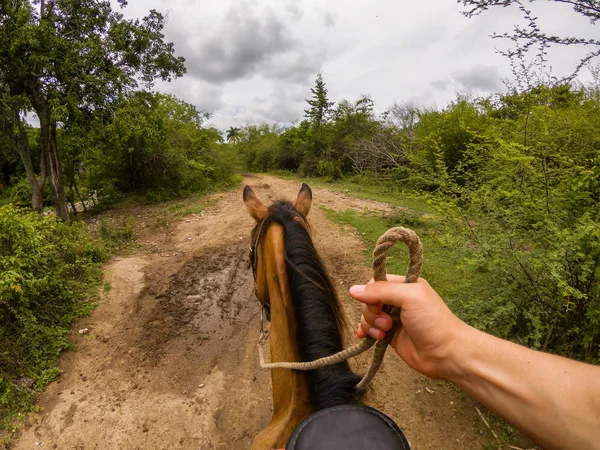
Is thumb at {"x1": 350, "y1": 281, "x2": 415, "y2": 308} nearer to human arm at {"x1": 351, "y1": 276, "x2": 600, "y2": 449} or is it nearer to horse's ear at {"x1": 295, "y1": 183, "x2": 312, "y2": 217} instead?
human arm at {"x1": 351, "y1": 276, "x2": 600, "y2": 449}

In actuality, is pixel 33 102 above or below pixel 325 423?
above

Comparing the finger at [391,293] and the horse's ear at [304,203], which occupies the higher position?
the horse's ear at [304,203]

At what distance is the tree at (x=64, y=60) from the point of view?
752cm

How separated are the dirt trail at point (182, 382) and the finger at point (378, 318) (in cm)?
266

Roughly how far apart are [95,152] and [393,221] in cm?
976

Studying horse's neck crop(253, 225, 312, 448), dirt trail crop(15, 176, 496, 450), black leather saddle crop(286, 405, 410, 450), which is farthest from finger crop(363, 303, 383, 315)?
dirt trail crop(15, 176, 496, 450)

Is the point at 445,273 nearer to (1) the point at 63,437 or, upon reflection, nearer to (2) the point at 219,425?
(2) the point at 219,425

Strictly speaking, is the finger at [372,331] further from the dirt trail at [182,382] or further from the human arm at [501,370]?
the dirt trail at [182,382]

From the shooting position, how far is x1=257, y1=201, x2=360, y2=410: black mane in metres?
1.49

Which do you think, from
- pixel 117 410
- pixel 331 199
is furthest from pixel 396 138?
pixel 117 410

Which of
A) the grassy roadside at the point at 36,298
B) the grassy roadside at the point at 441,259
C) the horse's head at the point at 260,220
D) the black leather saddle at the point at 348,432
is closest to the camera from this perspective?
the black leather saddle at the point at 348,432

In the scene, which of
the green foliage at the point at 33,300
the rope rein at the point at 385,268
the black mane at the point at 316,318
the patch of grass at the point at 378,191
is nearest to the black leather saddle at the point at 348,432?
the rope rein at the point at 385,268

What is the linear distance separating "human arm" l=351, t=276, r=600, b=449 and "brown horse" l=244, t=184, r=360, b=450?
0.51 m

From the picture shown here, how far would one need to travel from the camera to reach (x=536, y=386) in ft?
2.89
